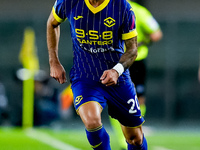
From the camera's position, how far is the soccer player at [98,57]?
5746 mm

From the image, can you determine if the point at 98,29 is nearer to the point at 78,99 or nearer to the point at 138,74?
the point at 78,99

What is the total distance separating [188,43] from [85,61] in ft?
34.0

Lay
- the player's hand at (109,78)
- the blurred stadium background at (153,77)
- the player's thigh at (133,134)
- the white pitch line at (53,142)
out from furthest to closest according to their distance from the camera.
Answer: the blurred stadium background at (153,77)
the white pitch line at (53,142)
the player's thigh at (133,134)
the player's hand at (109,78)

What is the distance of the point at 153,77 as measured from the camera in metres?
15.8

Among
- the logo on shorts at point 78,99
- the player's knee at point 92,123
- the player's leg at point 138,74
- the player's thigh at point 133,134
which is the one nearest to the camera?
the player's knee at point 92,123

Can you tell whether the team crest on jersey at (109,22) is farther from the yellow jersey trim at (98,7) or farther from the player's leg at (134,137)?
the player's leg at (134,137)

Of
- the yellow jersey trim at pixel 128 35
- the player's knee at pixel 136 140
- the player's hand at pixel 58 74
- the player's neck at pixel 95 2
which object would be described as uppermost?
the player's neck at pixel 95 2

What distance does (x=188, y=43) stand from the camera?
16.0 metres

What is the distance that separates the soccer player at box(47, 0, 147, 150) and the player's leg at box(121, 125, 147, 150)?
0.15 metres

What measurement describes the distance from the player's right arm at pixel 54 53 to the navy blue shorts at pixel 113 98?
0.58ft

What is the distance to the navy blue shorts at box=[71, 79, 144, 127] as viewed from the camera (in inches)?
232

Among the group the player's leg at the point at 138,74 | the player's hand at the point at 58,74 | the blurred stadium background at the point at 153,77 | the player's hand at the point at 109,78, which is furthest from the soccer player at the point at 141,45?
the blurred stadium background at the point at 153,77

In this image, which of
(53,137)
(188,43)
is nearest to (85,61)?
(53,137)

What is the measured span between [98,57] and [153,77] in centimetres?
991
